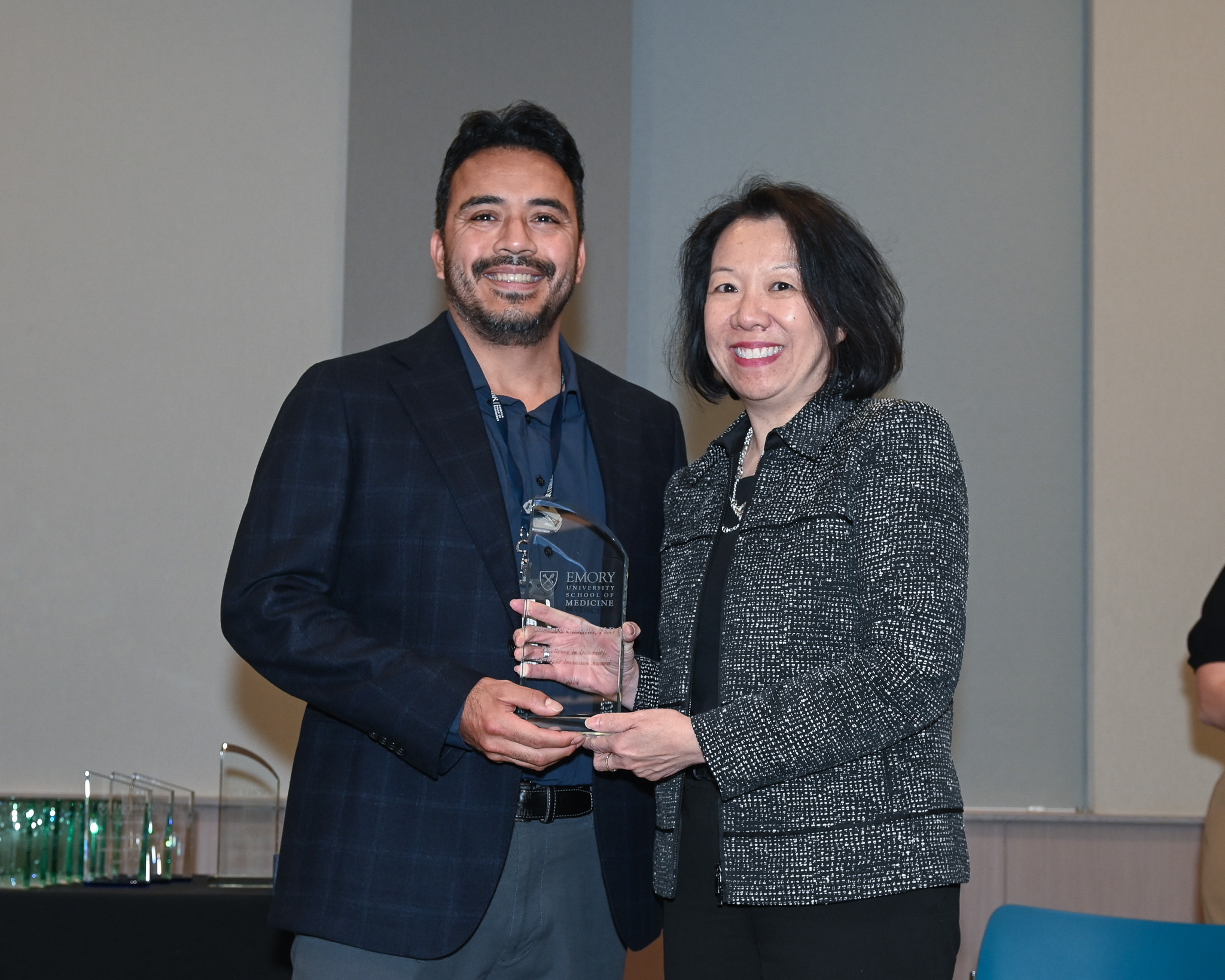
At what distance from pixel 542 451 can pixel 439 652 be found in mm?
472

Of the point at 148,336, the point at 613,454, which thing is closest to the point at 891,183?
the point at 613,454

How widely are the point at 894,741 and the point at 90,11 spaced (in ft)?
12.6

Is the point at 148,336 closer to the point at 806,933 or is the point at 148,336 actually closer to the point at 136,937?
the point at 136,937

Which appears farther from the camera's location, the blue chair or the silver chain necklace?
the silver chain necklace

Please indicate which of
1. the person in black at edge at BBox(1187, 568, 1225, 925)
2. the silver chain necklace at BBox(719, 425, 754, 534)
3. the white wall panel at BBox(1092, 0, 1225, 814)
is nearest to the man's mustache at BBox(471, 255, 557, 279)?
the silver chain necklace at BBox(719, 425, 754, 534)

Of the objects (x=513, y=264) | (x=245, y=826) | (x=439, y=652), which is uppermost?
(x=513, y=264)

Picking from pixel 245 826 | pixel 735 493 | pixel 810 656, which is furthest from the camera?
pixel 245 826

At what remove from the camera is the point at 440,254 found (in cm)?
262

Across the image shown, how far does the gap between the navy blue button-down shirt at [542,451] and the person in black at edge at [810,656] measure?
31 cm

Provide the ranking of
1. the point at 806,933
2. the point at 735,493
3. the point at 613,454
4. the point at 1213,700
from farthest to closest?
the point at 1213,700 → the point at 613,454 → the point at 735,493 → the point at 806,933

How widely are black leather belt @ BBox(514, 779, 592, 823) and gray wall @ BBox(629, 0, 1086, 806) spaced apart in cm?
214

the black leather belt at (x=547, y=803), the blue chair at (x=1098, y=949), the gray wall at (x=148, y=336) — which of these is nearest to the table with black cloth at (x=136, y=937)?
the gray wall at (x=148, y=336)

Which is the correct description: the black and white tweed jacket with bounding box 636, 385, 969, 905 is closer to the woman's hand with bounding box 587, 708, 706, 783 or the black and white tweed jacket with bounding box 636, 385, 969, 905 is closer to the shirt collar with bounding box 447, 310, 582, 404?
the woman's hand with bounding box 587, 708, 706, 783

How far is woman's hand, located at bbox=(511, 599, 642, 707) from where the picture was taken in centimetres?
191
